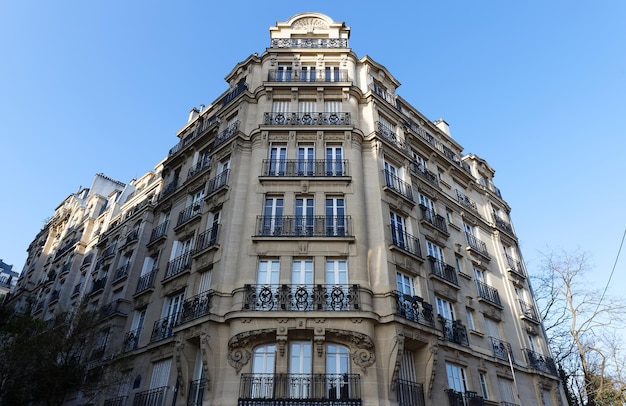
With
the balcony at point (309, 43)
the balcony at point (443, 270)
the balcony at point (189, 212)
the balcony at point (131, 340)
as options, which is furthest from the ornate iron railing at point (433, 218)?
the balcony at point (131, 340)

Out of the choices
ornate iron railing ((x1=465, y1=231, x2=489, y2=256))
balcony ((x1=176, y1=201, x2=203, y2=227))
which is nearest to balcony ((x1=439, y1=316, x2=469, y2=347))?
ornate iron railing ((x1=465, y1=231, x2=489, y2=256))

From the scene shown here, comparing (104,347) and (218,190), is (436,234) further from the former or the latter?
(104,347)

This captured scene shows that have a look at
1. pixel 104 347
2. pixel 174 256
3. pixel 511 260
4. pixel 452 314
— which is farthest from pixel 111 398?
pixel 511 260

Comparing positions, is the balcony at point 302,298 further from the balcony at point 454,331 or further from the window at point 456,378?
the window at point 456,378

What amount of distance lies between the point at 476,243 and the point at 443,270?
5.45 m

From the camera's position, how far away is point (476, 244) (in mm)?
22031

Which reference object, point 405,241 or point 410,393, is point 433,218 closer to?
point 405,241

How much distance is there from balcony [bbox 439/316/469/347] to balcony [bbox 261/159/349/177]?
7374 millimetres

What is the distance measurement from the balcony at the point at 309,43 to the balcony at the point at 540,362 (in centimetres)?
1840

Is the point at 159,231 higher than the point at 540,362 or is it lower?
higher

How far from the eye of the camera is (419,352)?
13891 mm

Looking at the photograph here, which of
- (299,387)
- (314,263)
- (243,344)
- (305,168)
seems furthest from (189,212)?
(299,387)

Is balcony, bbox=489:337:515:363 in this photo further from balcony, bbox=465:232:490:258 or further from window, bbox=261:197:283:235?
window, bbox=261:197:283:235

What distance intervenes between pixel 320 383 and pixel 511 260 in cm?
1742
